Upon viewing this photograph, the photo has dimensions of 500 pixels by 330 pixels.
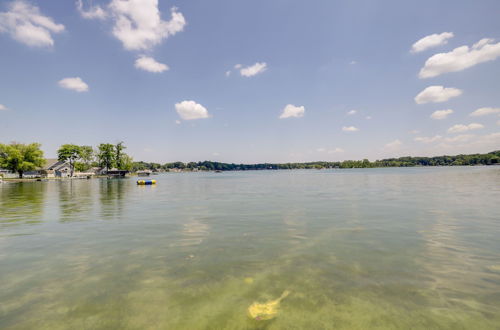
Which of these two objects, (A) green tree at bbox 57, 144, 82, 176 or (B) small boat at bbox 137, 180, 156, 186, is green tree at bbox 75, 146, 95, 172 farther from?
(B) small boat at bbox 137, 180, 156, 186

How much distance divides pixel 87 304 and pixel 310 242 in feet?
30.3

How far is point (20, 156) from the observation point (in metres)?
87.9

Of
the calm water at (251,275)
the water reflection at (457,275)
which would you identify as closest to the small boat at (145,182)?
the calm water at (251,275)

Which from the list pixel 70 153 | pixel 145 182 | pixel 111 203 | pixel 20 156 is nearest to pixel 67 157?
pixel 70 153

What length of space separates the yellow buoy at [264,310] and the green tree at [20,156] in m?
118

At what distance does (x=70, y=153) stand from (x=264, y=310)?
473ft

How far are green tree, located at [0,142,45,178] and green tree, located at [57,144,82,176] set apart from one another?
1950 cm

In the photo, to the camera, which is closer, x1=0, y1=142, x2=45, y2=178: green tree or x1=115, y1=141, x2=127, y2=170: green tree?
x1=0, y1=142, x2=45, y2=178: green tree

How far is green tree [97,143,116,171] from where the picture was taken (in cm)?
13138

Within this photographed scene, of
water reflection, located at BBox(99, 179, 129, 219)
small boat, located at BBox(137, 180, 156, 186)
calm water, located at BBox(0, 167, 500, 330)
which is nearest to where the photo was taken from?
calm water, located at BBox(0, 167, 500, 330)

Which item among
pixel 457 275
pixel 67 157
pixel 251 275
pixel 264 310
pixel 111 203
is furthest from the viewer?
pixel 67 157

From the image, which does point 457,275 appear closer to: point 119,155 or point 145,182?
point 145,182

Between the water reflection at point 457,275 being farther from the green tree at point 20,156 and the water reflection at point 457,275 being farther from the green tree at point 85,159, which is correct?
the green tree at point 85,159

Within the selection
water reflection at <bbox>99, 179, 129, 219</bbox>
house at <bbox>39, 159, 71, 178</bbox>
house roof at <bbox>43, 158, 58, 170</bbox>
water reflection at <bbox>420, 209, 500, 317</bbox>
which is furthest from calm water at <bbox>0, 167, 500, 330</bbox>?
house roof at <bbox>43, 158, 58, 170</bbox>
